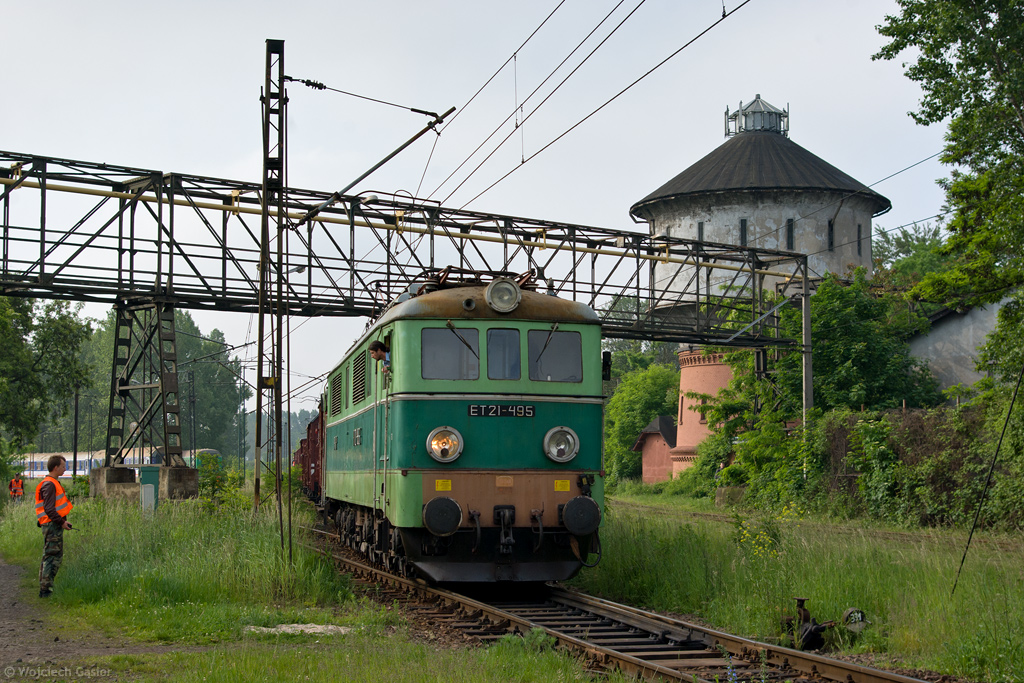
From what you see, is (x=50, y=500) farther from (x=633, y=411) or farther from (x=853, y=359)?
Result: (x=633, y=411)

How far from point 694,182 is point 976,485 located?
1132 inches

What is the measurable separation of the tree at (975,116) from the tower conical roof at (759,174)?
2081 centimetres

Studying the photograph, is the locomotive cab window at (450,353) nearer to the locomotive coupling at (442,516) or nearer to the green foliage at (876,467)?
the locomotive coupling at (442,516)

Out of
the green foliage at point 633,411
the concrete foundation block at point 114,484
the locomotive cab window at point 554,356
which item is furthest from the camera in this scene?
the green foliage at point 633,411

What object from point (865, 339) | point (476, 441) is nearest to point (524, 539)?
point (476, 441)

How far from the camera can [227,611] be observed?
35.2ft

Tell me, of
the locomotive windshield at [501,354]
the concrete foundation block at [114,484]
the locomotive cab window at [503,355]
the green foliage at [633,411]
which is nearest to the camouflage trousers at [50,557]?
the locomotive windshield at [501,354]

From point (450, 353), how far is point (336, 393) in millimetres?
6876

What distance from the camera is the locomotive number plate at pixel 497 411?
11.9 metres

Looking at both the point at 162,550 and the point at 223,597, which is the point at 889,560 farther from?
the point at 162,550

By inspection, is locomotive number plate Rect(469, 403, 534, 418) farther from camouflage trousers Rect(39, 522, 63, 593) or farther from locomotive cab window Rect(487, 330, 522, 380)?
camouflage trousers Rect(39, 522, 63, 593)

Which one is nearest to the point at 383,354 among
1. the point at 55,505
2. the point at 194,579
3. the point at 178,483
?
the point at 194,579

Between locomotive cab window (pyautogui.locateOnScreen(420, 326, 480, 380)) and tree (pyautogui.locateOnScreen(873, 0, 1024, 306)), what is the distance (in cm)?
1528

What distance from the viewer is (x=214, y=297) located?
24516 millimetres
